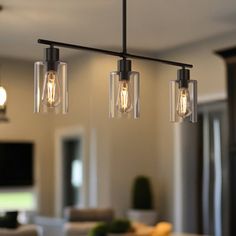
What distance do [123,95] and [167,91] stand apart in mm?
5170

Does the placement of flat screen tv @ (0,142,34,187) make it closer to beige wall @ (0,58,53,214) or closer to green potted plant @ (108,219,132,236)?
beige wall @ (0,58,53,214)

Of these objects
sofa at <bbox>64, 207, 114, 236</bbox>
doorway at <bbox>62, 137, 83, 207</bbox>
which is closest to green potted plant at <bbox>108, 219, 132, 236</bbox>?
sofa at <bbox>64, 207, 114, 236</bbox>

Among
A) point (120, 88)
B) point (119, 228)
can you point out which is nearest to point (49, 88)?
point (120, 88)

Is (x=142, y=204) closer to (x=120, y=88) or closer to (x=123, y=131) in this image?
(x=123, y=131)

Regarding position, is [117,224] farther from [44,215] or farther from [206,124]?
[44,215]

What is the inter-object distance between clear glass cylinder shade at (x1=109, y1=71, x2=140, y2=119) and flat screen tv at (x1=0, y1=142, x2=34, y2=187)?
19.6 ft

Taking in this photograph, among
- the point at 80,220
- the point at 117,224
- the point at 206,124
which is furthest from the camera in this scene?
the point at 206,124

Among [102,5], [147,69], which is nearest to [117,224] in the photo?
[102,5]

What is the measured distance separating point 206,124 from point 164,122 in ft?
2.34

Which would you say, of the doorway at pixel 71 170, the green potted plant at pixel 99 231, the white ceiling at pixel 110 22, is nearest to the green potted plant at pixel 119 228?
the green potted plant at pixel 99 231

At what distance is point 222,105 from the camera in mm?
7727

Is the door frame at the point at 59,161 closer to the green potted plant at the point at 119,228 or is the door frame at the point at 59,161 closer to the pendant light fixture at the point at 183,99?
the green potted plant at the point at 119,228

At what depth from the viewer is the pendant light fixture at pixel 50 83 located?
3.13 metres

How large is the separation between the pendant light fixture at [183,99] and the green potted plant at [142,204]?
490 centimetres
